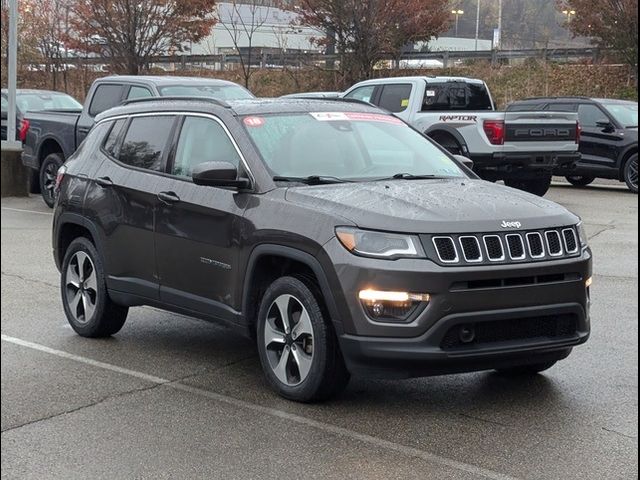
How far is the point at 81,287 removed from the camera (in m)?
7.82

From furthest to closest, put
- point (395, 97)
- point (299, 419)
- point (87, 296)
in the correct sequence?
point (395, 97), point (87, 296), point (299, 419)

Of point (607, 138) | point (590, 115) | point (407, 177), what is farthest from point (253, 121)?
point (590, 115)

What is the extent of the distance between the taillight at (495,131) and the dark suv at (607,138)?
409 centimetres

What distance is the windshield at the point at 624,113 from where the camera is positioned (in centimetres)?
2016

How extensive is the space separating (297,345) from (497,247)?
1.25m

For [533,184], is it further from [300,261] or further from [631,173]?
[300,261]

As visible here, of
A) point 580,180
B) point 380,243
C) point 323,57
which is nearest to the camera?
point 380,243

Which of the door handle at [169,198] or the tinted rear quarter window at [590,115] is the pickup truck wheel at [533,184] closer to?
the tinted rear quarter window at [590,115]

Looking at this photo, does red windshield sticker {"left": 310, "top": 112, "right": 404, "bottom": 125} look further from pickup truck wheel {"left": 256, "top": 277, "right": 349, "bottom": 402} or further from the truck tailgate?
the truck tailgate

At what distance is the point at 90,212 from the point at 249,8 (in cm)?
3212

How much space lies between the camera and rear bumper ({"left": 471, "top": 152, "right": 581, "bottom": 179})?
16.2 meters

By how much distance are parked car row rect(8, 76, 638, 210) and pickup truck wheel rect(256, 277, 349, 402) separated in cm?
836

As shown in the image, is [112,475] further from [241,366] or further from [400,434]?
[241,366]

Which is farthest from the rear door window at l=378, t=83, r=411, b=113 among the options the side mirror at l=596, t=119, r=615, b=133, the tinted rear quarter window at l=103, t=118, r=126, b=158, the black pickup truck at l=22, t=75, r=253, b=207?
the tinted rear quarter window at l=103, t=118, r=126, b=158
